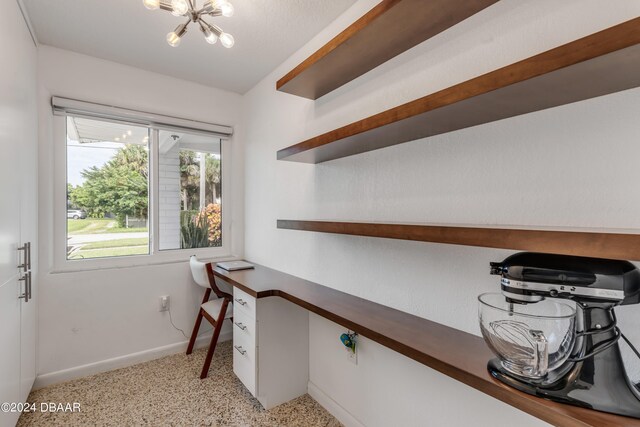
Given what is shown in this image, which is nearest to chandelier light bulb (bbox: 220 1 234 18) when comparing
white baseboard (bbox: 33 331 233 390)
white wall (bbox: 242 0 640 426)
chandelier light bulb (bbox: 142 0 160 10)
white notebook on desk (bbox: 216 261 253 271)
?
chandelier light bulb (bbox: 142 0 160 10)

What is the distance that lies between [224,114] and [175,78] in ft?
1.66

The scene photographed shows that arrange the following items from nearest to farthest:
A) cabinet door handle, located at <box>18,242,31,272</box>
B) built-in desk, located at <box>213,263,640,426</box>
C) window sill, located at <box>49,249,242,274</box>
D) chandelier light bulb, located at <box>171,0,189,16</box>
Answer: built-in desk, located at <box>213,263,640,426</box> < chandelier light bulb, located at <box>171,0,189,16</box> < cabinet door handle, located at <box>18,242,31,272</box> < window sill, located at <box>49,249,242,274</box>

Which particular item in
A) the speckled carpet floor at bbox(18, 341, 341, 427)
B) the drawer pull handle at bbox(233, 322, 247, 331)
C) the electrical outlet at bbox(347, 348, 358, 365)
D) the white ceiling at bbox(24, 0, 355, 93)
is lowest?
the speckled carpet floor at bbox(18, 341, 341, 427)

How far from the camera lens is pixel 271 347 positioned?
6.34ft

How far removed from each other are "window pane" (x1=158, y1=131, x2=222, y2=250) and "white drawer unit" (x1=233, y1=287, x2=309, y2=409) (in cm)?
106

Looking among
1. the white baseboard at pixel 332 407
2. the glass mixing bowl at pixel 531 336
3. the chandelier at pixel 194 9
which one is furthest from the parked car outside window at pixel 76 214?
the glass mixing bowl at pixel 531 336

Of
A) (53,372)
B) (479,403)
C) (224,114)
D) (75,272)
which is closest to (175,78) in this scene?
(224,114)

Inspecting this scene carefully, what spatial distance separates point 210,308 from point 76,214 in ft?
4.22

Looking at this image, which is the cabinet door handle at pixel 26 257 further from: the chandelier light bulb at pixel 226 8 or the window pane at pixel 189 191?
the chandelier light bulb at pixel 226 8

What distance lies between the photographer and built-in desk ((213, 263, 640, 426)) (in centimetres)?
78

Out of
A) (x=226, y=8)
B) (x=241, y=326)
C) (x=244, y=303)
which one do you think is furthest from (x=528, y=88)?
(x=241, y=326)

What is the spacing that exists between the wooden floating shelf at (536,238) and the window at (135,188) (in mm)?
2212

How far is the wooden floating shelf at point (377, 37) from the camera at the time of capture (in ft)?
3.66

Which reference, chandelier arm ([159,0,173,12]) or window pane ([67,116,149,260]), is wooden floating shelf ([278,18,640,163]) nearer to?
chandelier arm ([159,0,173,12])
